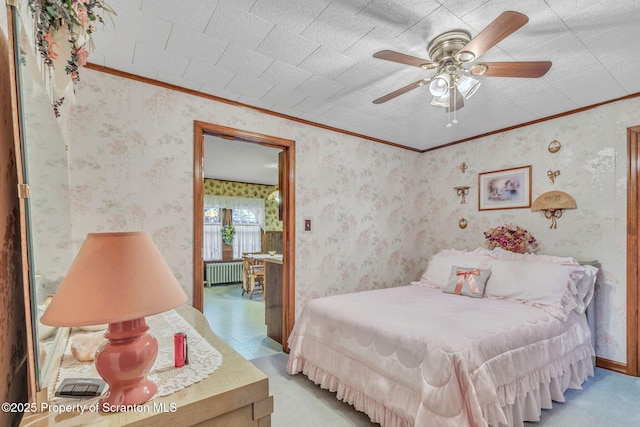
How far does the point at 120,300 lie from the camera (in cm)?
77

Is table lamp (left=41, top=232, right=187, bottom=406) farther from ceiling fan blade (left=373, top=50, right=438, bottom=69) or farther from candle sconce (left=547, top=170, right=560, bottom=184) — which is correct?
candle sconce (left=547, top=170, right=560, bottom=184)

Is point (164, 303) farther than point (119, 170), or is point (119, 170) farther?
point (119, 170)

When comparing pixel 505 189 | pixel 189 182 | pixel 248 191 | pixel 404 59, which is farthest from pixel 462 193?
pixel 248 191

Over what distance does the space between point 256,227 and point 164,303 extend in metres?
7.28

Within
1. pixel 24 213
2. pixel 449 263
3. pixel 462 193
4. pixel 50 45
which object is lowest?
pixel 449 263

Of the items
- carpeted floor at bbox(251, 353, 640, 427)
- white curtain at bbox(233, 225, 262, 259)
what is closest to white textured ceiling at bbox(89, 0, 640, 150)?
carpeted floor at bbox(251, 353, 640, 427)

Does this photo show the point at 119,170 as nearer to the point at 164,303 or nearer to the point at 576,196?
the point at 164,303

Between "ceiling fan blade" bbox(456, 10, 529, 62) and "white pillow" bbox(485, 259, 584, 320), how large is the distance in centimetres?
197

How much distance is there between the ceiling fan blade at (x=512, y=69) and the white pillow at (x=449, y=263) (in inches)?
74.2

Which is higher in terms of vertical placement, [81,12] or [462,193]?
[81,12]

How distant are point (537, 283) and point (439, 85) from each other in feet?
6.24

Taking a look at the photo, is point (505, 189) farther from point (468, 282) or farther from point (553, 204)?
point (468, 282)

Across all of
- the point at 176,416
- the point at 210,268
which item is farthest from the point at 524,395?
the point at 210,268

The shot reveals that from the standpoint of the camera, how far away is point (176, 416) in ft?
2.66
